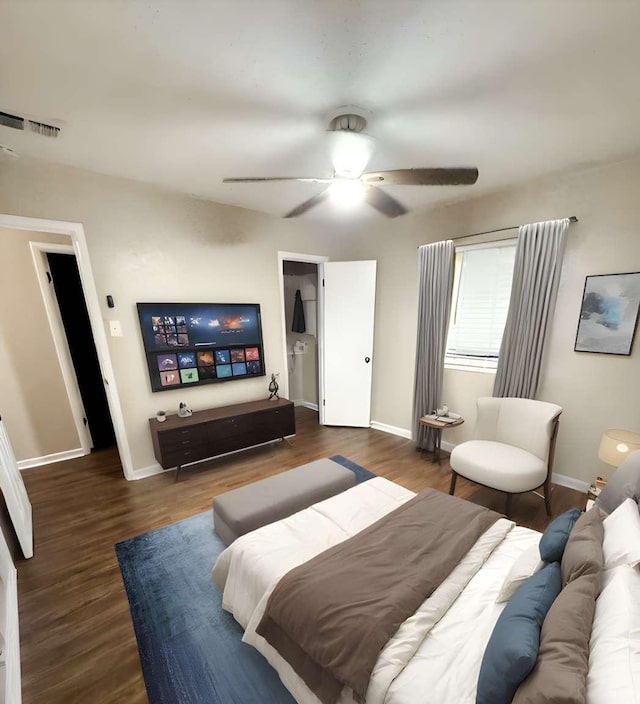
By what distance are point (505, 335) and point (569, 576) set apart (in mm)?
2121

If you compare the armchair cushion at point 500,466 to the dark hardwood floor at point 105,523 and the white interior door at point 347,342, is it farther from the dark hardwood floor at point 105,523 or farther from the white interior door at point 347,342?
the white interior door at point 347,342

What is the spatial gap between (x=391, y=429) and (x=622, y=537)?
2801 millimetres

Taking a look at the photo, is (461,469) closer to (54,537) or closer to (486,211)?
(486,211)

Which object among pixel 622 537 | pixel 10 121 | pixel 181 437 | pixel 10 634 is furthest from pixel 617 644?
pixel 10 121

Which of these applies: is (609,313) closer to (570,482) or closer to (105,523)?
(570,482)

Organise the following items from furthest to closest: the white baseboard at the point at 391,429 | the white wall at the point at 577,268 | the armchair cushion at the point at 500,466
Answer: the white baseboard at the point at 391,429 < the white wall at the point at 577,268 < the armchair cushion at the point at 500,466

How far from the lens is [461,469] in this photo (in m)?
2.29

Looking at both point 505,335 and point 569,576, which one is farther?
point 505,335

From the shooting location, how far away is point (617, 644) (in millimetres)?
732

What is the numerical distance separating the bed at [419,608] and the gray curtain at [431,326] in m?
1.59

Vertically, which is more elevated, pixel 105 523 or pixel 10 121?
pixel 10 121

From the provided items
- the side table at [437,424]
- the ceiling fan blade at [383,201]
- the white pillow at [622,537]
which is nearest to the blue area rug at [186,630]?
the white pillow at [622,537]

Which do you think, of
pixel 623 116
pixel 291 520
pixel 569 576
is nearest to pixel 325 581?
pixel 291 520

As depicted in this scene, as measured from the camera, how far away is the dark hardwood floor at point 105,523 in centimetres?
130
